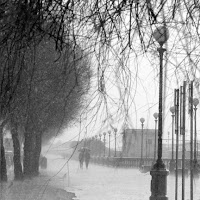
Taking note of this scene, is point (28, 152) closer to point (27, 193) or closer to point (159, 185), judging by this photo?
point (27, 193)

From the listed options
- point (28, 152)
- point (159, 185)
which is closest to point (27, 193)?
point (28, 152)

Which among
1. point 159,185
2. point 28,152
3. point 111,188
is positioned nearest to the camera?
point 159,185

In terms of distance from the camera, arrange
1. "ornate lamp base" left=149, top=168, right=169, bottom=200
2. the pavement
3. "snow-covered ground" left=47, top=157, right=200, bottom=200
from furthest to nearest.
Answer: "snow-covered ground" left=47, top=157, right=200, bottom=200
the pavement
"ornate lamp base" left=149, top=168, right=169, bottom=200

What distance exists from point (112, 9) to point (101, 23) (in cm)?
13

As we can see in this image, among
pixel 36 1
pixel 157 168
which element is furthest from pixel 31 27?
pixel 157 168

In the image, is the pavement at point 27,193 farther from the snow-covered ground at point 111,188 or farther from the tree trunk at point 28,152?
the tree trunk at point 28,152

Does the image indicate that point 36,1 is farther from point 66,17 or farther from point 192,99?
point 192,99

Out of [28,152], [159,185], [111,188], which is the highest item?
[28,152]

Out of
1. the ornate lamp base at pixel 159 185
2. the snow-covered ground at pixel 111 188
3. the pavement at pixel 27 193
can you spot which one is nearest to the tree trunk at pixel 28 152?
the snow-covered ground at pixel 111 188

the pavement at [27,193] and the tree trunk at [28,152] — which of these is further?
the tree trunk at [28,152]

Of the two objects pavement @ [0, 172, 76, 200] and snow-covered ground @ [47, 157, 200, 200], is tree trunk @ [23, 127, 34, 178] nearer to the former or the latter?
snow-covered ground @ [47, 157, 200, 200]

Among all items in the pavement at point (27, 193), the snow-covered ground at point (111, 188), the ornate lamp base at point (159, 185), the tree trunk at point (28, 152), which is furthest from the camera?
the tree trunk at point (28, 152)

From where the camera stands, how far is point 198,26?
4.02 metres

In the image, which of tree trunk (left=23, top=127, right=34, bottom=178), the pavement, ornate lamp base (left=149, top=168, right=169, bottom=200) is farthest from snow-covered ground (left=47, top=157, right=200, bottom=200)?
Result: ornate lamp base (left=149, top=168, right=169, bottom=200)
